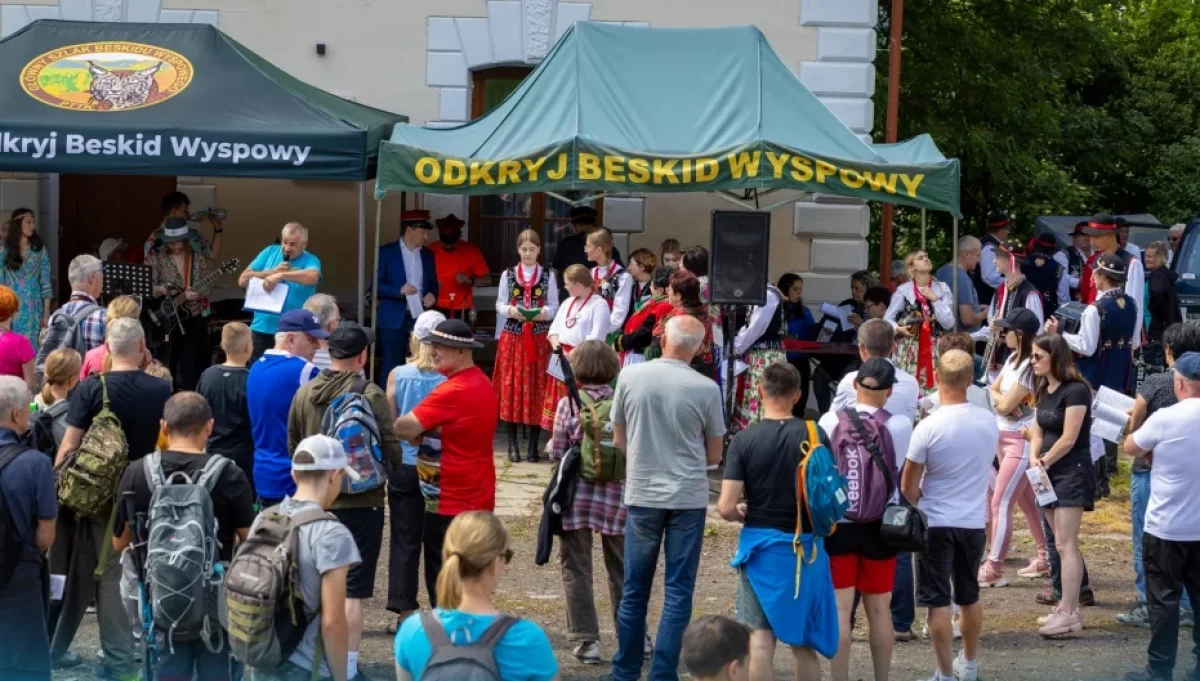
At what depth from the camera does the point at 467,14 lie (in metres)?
14.7

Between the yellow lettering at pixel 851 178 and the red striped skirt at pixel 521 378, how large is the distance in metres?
2.59

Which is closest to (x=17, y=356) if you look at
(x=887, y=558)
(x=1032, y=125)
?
(x=887, y=558)

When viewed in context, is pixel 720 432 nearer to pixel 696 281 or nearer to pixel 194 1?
pixel 696 281

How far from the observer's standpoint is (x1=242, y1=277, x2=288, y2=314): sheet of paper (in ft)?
38.5

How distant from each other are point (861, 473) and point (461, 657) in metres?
2.81

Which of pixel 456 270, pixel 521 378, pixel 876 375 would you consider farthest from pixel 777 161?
pixel 876 375

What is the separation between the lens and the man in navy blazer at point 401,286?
42.5ft

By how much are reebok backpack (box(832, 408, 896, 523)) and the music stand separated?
7.57m

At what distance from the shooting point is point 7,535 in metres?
6.18

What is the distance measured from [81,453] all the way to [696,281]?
5112 millimetres

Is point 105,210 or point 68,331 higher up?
point 105,210

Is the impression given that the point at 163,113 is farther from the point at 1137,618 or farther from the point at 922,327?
the point at 1137,618

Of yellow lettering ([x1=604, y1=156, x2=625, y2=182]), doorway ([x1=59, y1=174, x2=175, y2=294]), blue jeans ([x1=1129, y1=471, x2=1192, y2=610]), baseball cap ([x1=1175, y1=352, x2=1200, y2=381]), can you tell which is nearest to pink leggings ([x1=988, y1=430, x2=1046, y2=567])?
blue jeans ([x1=1129, y1=471, x2=1192, y2=610])

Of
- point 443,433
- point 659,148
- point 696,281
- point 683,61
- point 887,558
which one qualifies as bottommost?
point 887,558
